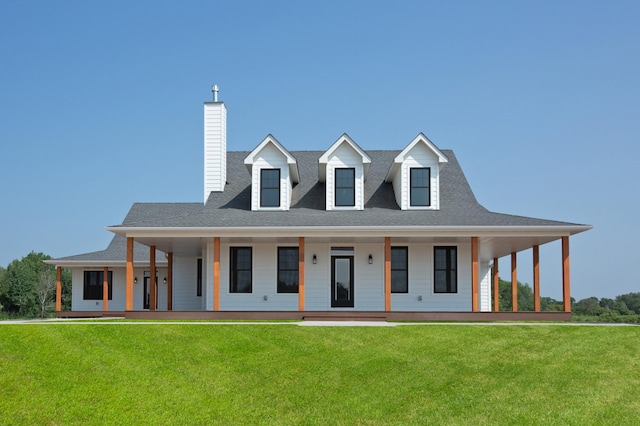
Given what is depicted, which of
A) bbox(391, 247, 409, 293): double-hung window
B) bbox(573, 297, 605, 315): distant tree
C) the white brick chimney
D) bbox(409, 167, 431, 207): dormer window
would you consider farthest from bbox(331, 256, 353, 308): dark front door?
bbox(573, 297, 605, 315): distant tree

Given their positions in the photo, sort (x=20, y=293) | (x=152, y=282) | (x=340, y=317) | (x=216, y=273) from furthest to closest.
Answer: (x=20, y=293) < (x=152, y=282) < (x=216, y=273) < (x=340, y=317)

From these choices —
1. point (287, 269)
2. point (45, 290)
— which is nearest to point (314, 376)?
point (287, 269)

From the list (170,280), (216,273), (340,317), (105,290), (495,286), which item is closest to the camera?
(340,317)

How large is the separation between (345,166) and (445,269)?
5.33 meters

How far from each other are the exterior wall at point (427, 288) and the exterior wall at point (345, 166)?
2.16m

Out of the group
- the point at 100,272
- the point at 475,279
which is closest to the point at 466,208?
the point at 475,279

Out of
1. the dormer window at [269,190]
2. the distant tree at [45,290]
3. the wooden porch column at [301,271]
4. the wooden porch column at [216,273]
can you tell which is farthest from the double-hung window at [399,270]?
the distant tree at [45,290]

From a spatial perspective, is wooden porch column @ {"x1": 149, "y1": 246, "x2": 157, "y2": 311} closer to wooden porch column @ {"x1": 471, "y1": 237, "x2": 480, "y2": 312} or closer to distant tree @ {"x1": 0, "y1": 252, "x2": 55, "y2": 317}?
wooden porch column @ {"x1": 471, "y1": 237, "x2": 480, "y2": 312}

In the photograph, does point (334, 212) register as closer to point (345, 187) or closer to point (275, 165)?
point (345, 187)

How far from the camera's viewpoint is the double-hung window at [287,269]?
25.0 metres

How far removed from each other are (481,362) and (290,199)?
1271 cm

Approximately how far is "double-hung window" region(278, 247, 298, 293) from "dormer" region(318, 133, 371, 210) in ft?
7.22

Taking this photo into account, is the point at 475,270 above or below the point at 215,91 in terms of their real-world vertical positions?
below

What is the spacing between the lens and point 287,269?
25.1 meters
